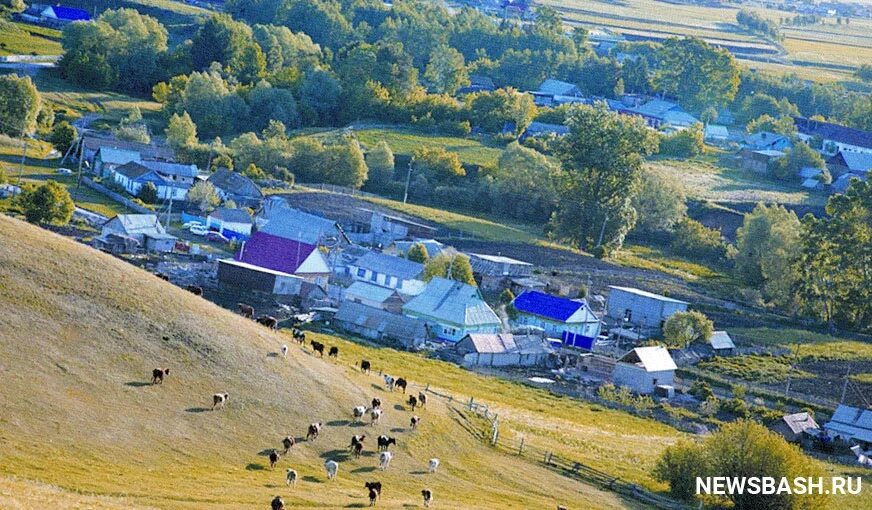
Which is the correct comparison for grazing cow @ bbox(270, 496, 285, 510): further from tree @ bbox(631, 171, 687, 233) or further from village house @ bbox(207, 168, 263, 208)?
tree @ bbox(631, 171, 687, 233)

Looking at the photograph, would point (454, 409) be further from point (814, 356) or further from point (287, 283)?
point (814, 356)

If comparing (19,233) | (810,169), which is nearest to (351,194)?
(810,169)

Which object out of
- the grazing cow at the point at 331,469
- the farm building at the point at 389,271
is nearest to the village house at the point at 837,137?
the farm building at the point at 389,271

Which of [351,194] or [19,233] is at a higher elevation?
[19,233]

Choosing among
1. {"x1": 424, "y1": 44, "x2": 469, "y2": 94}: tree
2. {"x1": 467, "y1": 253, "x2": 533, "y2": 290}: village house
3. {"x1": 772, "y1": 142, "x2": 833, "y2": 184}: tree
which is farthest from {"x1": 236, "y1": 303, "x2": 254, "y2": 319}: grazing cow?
{"x1": 424, "y1": 44, "x2": 469, "y2": 94}: tree

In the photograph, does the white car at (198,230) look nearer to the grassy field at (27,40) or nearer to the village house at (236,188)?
the village house at (236,188)
